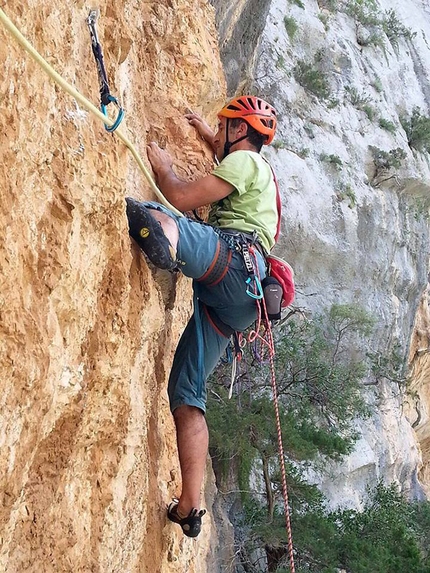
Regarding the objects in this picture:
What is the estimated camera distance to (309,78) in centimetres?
1366

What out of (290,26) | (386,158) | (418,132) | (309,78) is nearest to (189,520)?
(309,78)

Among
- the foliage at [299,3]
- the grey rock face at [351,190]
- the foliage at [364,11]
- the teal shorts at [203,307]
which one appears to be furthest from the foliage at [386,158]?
the teal shorts at [203,307]

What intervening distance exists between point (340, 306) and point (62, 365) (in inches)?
404

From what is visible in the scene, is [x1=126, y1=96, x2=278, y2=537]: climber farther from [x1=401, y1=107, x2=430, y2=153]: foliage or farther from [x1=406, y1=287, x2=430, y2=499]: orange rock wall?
[x1=401, y1=107, x2=430, y2=153]: foliage

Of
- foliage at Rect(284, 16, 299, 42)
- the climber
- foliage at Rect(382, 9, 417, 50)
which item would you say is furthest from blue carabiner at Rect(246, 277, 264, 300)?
foliage at Rect(382, 9, 417, 50)

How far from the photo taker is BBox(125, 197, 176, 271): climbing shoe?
280 cm

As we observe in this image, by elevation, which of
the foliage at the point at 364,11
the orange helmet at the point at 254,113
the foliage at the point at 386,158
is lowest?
the orange helmet at the point at 254,113

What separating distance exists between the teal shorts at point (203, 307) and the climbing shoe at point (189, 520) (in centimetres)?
51

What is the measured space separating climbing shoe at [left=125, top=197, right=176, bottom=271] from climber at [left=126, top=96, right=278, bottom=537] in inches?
2.4

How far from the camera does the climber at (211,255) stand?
315 centimetres

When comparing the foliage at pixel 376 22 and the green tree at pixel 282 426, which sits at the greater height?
the foliage at pixel 376 22

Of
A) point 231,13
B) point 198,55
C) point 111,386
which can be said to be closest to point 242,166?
point 198,55

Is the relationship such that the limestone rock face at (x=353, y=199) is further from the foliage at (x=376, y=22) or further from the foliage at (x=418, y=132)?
the foliage at (x=418, y=132)

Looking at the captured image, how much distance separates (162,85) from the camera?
3865 millimetres
